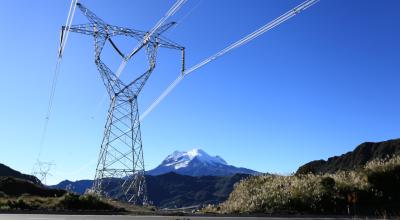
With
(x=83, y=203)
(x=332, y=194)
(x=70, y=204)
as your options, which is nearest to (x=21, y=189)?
(x=70, y=204)

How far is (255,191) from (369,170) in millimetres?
6672

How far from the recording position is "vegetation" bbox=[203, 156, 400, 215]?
1167 inches

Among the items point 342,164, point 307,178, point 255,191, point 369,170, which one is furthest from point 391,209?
point 342,164

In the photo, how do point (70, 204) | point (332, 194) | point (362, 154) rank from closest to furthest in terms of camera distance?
1. point (332, 194)
2. point (70, 204)
3. point (362, 154)

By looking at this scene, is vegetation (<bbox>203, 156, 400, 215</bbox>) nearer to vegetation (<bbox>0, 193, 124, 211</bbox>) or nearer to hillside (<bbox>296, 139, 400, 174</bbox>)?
vegetation (<bbox>0, 193, 124, 211</bbox>)

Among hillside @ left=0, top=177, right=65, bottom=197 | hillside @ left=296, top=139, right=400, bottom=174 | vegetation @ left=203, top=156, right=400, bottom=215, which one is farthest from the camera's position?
hillside @ left=296, top=139, right=400, bottom=174

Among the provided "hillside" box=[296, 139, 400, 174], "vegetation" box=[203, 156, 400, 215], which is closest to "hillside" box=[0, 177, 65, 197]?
"vegetation" box=[203, 156, 400, 215]

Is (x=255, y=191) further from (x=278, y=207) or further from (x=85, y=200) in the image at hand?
(x=85, y=200)

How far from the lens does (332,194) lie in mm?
30344

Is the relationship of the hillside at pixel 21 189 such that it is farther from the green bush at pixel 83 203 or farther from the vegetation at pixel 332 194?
the vegetation at pixel 332 194

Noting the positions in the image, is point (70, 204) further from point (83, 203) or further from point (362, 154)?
point (362, 154)

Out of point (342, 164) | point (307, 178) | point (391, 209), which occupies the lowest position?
point (391, 209)

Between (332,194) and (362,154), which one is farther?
(362,154)

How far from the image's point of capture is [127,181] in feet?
152
